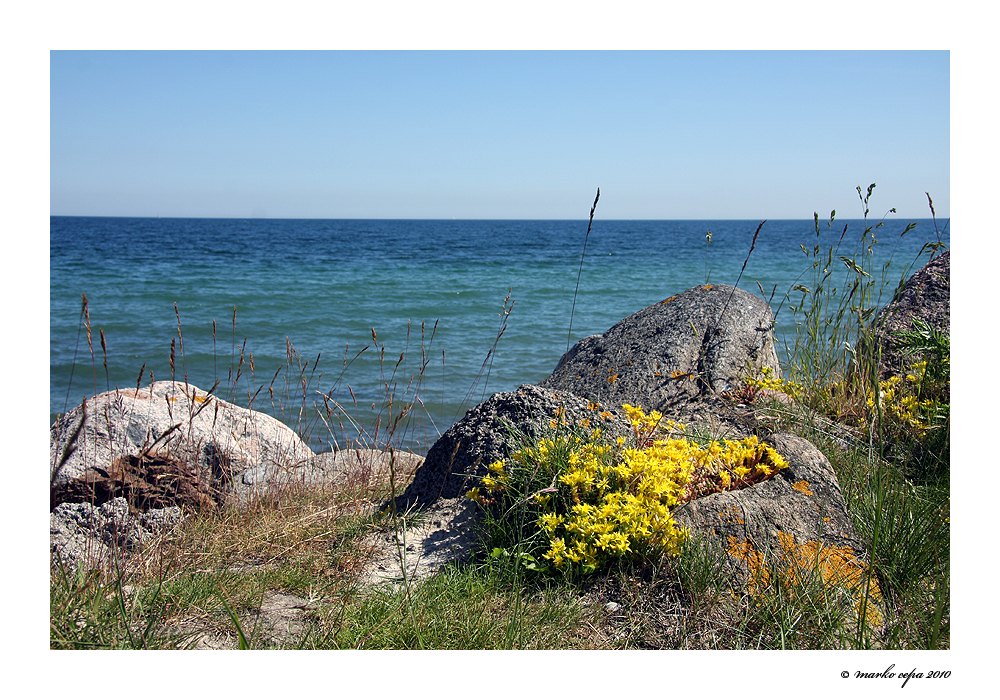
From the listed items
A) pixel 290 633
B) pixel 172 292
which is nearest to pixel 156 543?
pixel 290 633

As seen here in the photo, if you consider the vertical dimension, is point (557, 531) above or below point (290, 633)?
above

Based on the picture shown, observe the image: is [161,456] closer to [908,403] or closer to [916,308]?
[908,403]

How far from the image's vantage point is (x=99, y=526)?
3.07 metres

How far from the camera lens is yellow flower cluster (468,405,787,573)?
7.20 feet

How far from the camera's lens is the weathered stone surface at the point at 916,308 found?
12.3 feet

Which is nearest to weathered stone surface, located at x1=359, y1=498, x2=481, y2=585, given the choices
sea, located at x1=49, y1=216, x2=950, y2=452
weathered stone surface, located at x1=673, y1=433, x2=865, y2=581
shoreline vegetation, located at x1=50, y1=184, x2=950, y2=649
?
shoreline vegetation, located at x1=50, y1=184, x2=950, y2=649

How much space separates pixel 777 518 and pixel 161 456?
3307mm

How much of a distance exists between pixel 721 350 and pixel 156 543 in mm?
3151

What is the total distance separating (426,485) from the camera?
9.72ft

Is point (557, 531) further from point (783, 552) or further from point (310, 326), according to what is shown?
point (310, 326)

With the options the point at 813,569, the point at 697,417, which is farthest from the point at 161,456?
the point at 813,569

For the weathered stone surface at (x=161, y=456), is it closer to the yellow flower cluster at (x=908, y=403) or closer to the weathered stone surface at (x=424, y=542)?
the weathered stone surface at (x=424, y=542)

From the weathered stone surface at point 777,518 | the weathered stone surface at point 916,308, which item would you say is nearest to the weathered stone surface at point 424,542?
the weathered stone surface at point 777,518

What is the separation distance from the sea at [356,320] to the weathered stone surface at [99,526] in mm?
662
